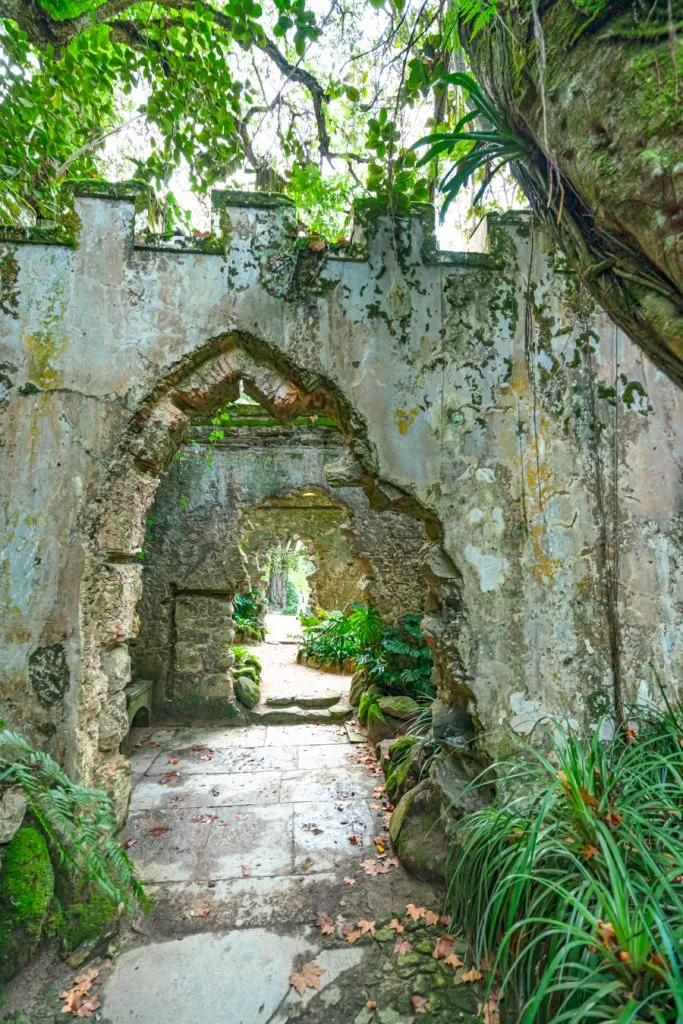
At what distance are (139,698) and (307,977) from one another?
393 centimetres

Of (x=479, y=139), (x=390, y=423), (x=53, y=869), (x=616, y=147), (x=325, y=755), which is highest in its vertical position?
(x=479, y=139)

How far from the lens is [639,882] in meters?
1.90

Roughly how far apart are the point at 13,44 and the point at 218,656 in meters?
5.80

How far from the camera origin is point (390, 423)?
3.10 meters

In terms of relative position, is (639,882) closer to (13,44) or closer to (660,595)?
(660,595)

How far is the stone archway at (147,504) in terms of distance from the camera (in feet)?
9.72

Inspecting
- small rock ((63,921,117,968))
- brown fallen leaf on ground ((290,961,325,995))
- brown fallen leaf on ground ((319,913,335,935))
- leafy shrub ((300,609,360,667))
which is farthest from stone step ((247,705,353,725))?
brown fallen leaf on ground ((290,961,325,995))

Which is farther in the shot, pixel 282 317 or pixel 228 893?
pixel 228 893

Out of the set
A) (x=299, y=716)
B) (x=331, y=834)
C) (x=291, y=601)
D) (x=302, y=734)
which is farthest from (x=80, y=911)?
(x=291, y=601)

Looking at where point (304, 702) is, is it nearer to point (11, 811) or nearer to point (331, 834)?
point (331, 834)

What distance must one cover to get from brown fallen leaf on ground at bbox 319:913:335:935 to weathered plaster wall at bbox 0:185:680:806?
4.50ft

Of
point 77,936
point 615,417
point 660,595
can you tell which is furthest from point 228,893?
point 615,417

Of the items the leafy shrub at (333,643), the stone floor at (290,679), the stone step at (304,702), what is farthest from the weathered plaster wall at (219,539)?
the leafy shrub at (333,643)

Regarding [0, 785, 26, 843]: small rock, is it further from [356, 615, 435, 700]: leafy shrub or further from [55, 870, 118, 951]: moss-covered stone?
[356, 615, 435, 700]: leafy shrub
